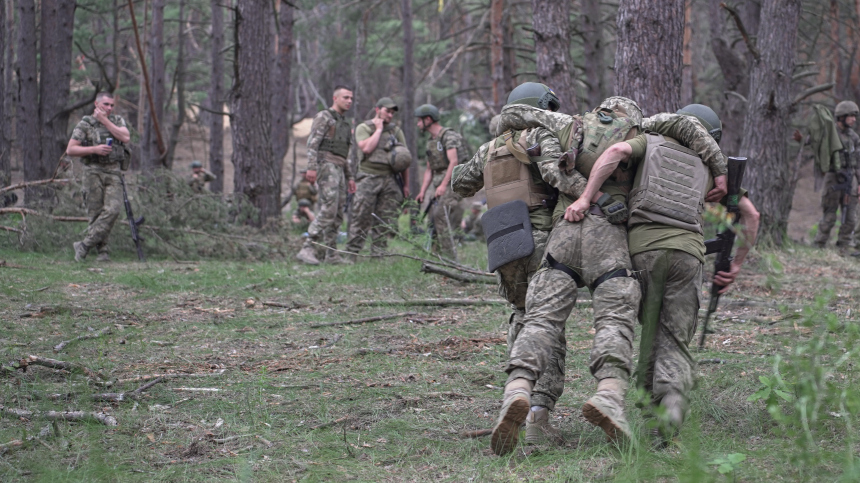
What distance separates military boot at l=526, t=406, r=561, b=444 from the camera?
380cm

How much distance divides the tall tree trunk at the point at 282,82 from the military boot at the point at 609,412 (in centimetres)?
1445

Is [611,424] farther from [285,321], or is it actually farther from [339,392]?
[285,321]

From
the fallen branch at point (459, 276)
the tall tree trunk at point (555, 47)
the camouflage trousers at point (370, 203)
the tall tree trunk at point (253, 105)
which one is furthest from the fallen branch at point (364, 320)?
the tall tree trunk at point (253, 105)

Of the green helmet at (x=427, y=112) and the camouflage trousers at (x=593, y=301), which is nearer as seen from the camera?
the camouflage trousers at (x=593, y=301)

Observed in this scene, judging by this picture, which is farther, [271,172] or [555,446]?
[271,172]

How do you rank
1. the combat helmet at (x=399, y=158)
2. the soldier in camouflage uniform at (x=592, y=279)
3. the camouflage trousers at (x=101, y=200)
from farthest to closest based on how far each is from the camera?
the combat helmet at (x=399, y=158) → the camouflage trousers at (x=101, y=200) → the soldier in camouflage uniform at (x=592, y=279)

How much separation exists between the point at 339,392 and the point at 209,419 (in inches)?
34.3

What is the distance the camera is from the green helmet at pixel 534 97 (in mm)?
4320

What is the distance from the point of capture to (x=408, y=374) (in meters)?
5.21

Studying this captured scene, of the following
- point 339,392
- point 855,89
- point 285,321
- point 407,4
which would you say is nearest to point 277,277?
point 285,321

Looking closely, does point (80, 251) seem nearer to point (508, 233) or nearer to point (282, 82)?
point (508, 233)

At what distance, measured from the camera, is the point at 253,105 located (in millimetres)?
12406

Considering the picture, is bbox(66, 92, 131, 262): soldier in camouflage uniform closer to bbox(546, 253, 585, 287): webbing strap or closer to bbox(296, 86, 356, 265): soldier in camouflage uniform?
bbox(296, 86, 356, 265): soldier in camouflage uniform

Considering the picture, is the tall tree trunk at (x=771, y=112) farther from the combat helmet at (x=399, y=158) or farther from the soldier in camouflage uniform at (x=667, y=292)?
the soldier in camouflage uniform at (x=667, y=292)
